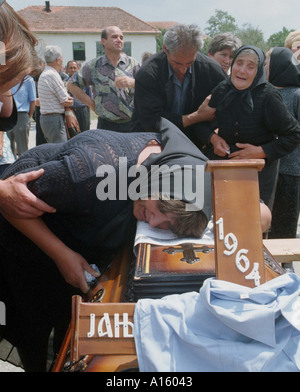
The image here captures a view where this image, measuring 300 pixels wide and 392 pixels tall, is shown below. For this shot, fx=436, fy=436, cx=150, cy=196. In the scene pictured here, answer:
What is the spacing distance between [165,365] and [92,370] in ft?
0.62

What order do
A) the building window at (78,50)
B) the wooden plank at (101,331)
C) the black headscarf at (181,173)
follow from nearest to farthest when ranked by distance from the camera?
the wooden plank at (101,331) < the black headscarf at (181,173) < the building window at (78,50)

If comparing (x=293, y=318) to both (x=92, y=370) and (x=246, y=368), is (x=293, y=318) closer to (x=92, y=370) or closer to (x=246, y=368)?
(x=246, y=368)

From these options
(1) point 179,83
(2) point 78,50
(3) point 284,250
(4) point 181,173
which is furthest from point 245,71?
(2) point 78,50

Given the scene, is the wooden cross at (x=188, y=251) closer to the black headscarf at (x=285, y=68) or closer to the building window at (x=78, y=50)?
the black headscarf at (x=285, y=68)

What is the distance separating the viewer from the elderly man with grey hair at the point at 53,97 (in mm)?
4800

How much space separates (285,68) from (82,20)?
4006 centimetres

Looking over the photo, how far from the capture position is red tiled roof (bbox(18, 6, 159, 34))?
3803 centimetres

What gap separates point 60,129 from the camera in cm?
499

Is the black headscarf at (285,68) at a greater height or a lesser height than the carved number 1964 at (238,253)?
greater

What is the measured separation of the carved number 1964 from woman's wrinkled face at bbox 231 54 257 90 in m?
1.68

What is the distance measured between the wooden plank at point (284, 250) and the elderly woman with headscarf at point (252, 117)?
0.55 m

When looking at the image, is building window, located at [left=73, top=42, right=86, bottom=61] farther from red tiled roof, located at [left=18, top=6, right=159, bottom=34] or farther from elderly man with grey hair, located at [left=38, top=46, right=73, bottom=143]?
elderly man with grey hair, located at [left=38, top=46, right=73, bottom=143]

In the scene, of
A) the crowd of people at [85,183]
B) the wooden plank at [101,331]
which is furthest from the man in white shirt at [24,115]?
the wooden plank at [101,331]

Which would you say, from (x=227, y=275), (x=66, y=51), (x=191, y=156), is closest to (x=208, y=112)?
(x=191, y=156)
